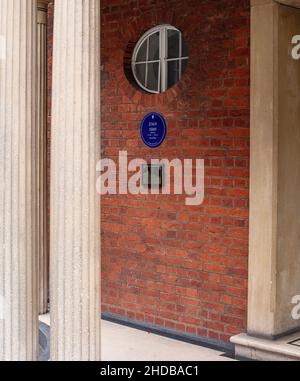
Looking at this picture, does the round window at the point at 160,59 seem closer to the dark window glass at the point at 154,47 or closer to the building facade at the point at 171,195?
the dark window glass at the point at 154,47

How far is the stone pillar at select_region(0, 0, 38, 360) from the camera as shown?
568 cm

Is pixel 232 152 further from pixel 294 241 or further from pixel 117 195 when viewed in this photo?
pixel 117 195

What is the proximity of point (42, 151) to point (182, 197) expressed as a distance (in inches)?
80.2

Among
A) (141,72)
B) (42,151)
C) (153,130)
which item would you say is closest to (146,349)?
(153,130)

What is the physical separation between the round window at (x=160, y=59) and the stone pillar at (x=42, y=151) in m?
1.17

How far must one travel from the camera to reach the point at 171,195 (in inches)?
306

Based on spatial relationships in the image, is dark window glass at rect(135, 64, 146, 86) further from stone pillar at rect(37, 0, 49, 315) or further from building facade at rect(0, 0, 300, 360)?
stone pillar at rect(37, 0, 49, 315)

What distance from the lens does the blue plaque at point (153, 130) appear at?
782cm

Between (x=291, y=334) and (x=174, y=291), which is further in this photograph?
(x=174, y=291)

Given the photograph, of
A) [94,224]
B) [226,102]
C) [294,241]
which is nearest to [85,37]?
[94,224]

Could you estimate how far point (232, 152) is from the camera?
7211 mm

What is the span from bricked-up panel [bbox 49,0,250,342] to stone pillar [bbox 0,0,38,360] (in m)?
2.20

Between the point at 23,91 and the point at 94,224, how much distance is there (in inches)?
49.1
